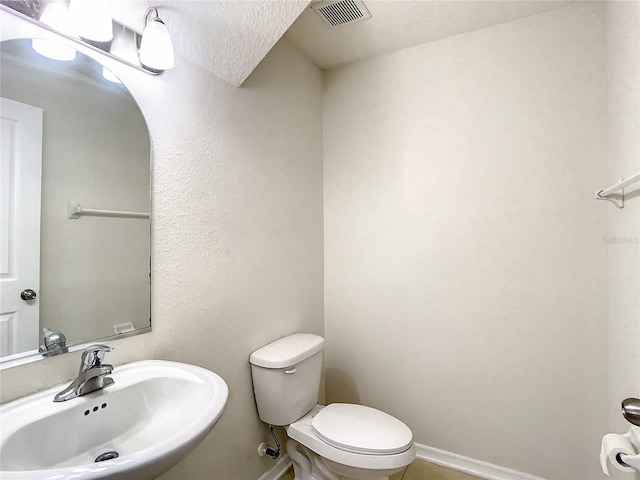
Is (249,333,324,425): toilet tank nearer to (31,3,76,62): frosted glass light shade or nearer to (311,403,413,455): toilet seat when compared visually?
(311,403,413,455): toilet seat

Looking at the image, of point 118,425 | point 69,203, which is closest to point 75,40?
point 69,203

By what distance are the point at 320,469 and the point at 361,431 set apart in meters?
0.29

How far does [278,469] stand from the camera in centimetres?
165

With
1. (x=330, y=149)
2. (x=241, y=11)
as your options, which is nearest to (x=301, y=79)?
(x=330, y=149)

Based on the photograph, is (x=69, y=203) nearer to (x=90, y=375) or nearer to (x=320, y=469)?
(x=90, y=375)

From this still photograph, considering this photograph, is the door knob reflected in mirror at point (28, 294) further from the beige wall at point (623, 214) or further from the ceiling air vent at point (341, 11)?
the beige wall at point (623, 214)

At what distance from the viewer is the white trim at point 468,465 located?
5.34ft

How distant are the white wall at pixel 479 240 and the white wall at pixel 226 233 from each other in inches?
14.7

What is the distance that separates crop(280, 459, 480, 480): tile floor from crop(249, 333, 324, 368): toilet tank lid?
2.38 ft

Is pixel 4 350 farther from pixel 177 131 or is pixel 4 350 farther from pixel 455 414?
pixel 455 414

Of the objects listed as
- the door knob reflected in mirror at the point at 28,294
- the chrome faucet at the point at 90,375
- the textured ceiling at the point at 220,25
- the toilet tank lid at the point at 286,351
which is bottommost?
the toilet tank lid at the point at 286,351

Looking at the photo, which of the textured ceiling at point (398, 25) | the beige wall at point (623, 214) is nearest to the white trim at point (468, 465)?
the beige wall at point (623, 214)

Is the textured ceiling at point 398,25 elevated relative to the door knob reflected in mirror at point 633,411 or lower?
elevated

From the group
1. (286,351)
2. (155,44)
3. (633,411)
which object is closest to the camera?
(633,411)
